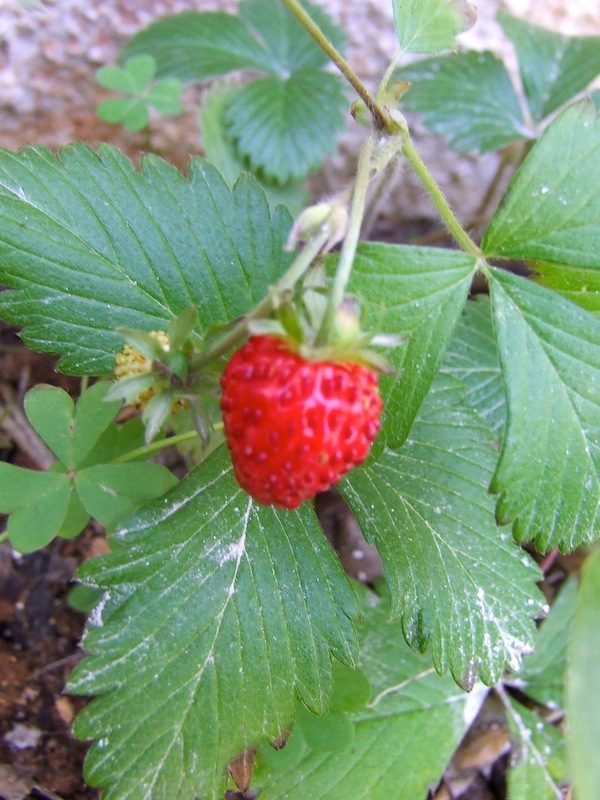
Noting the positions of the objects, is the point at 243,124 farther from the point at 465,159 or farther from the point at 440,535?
the point at 440,535

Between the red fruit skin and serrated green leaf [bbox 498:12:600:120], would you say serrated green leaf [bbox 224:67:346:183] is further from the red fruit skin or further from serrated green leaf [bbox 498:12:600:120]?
the red fruit skin

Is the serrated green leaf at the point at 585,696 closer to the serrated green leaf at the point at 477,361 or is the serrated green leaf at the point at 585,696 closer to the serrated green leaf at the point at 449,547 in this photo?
the serrated green leaf at the point at 449,547

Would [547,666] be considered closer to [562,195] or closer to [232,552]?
[232,552]

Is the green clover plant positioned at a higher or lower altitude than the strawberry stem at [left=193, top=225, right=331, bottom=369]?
higher

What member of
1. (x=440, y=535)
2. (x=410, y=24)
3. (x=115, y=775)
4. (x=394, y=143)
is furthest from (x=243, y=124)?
(x=115, y=775)

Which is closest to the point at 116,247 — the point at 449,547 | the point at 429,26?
the point at 429,26

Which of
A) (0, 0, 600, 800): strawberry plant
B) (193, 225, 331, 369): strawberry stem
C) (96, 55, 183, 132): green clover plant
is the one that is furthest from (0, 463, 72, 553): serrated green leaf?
(96, 55, 183, 132): green clover plant
